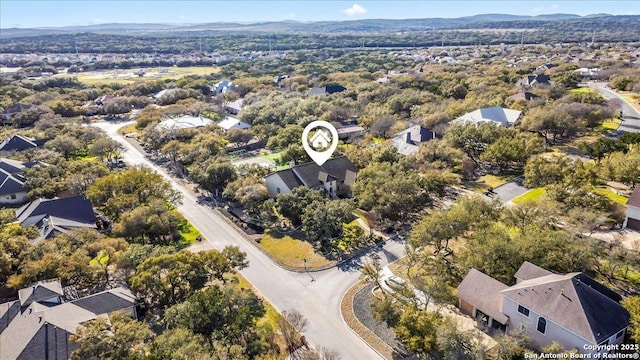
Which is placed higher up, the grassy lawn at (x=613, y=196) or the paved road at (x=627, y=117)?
the paved road at (x=627, y=117)

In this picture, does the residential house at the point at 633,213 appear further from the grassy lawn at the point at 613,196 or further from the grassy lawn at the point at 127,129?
the grassy lawn at the point at 127,129

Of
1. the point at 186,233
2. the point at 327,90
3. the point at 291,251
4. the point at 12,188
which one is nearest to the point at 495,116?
the point at 327,90

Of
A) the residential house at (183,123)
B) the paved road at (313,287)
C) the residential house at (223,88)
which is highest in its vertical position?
the residential house at (223,88)

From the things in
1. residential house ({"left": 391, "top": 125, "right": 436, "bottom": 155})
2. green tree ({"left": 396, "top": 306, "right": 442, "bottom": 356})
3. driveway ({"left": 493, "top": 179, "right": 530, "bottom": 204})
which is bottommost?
driveway ({"left": 493, "top": 179, "right": 530, "bottom": 204})

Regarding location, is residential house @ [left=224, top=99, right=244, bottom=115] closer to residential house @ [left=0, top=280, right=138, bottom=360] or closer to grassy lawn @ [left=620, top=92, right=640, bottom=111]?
residential house @ [left=0, top=280, right=138, bottom=360]

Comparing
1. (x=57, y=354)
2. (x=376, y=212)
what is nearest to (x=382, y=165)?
(x=376, y=212)

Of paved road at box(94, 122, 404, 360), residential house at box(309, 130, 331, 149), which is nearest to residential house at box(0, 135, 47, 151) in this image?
paved road at box(94, 122, 404, 360)

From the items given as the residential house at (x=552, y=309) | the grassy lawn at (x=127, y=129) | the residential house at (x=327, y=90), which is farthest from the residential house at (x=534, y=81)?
the grassy lawn at (x=127, y=129)
